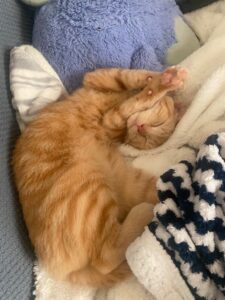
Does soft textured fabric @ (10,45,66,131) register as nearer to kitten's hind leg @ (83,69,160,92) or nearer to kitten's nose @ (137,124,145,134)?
kitten's hind leg @ (83,69,160,92)

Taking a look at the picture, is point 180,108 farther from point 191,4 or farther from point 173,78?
point 191,4

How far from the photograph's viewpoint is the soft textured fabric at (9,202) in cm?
97

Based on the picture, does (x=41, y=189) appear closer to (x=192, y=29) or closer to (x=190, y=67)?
(x=190, y=67)

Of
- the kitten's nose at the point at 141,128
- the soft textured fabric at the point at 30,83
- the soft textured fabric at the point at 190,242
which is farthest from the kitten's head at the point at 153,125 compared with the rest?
the soft textured fabric at the point at 190,242

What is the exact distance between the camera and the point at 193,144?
1.17m

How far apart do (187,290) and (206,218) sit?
6.0 inches

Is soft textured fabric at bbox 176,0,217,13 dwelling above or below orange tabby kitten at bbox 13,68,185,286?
above

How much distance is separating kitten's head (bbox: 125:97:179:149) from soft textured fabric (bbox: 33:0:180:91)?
0.13 metres

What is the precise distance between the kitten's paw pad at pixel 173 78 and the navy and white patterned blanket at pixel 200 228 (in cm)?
29

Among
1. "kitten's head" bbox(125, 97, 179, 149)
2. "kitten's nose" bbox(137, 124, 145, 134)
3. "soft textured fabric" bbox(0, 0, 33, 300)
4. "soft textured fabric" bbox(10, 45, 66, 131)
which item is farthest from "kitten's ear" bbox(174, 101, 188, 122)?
"soft textured fabric" bbox(0, 0, 33, 300)

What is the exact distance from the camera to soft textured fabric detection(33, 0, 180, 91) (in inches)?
48.8

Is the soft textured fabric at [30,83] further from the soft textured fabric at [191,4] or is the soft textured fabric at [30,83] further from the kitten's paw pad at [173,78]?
the soft textured fabric at [191,4]

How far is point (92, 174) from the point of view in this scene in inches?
44.1

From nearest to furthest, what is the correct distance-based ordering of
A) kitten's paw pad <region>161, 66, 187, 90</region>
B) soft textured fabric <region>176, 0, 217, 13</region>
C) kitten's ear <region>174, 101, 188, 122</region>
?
kitten's paw pad <region>161, 66, 187, 90</region>
kitten's ear <region>174, 101, 188, 122</region>
soft textured fabric <region>176, 0, 217, 13</region>
